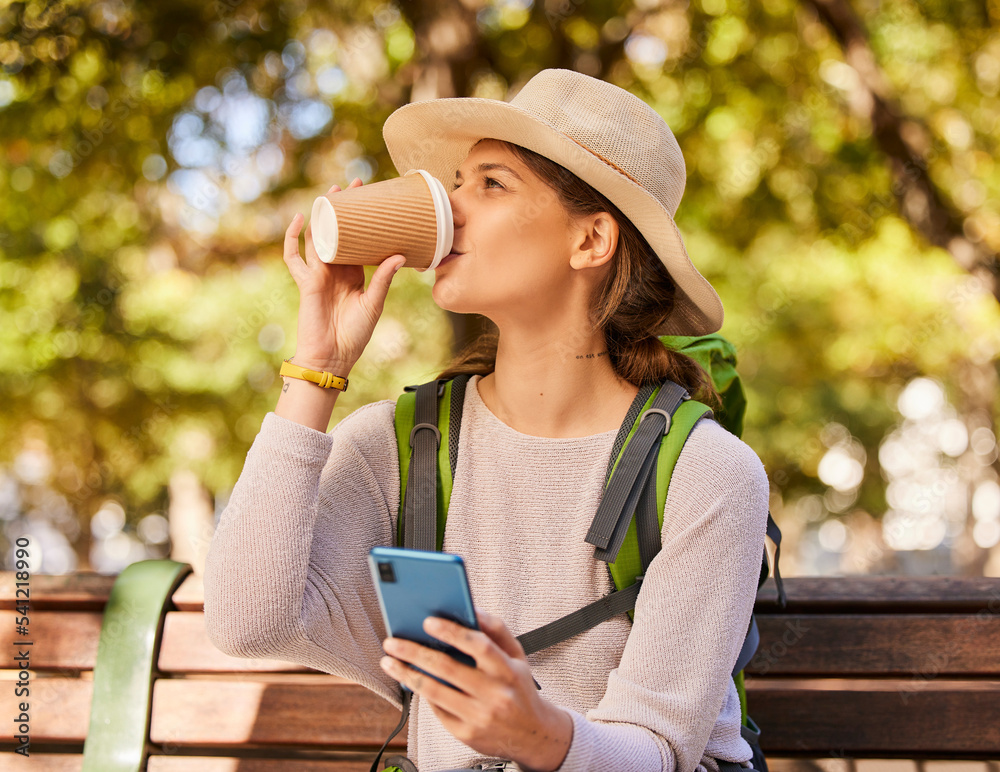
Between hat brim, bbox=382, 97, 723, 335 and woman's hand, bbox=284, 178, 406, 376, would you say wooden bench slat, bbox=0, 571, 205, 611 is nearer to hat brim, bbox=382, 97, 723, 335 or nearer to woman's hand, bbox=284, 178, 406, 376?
woman's hand, bbox=284, 178, 406, 376

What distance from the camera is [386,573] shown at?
142 cm

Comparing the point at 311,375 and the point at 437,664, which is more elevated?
the point at 311,375

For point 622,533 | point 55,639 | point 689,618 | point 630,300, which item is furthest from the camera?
point 55,639

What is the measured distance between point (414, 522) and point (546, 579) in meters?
0.34

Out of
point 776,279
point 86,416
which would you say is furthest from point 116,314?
point 776,279

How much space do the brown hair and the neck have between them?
0.23ft

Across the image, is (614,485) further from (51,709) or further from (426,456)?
(51,709)

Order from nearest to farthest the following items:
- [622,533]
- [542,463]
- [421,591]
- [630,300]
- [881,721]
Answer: [421,591], [622,533], [542,463], [630,300], [881,721]

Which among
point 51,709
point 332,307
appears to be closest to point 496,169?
point 332,307

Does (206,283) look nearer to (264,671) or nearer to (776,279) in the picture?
(776,279)

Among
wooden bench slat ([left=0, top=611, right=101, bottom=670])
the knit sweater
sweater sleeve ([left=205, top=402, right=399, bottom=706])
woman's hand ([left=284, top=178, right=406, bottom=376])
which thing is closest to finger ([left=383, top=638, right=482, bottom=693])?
the knit sweater

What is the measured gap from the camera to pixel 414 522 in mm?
2236

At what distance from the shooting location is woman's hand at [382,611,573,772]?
4.68 ft

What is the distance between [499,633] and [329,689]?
1.53 m
